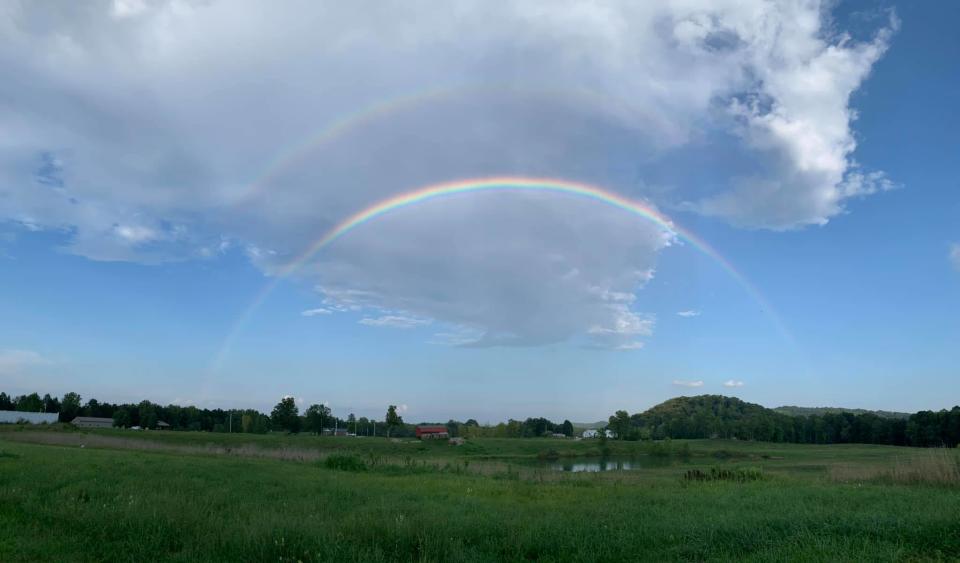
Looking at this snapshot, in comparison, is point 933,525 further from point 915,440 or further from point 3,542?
point 915,440

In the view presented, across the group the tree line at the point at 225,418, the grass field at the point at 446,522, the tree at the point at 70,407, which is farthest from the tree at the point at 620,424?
the tree at the point at 70,407

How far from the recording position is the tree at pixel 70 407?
138 metres

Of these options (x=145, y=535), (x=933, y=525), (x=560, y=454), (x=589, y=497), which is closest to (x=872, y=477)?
(x=589, y=497)

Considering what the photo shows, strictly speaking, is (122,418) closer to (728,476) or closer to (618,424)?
(618,424)

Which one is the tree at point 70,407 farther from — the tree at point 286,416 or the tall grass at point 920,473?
the tall grass at point 920,473

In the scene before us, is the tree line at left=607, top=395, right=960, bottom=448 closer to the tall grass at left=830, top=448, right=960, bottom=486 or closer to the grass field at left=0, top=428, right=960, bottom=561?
the tall grass at left=830, top=448, right=960, bottom=486

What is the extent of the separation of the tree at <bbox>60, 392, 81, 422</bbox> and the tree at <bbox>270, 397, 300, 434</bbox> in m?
53.8

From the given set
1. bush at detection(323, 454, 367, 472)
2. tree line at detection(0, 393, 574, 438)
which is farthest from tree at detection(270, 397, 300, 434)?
bush at detection(323, 454, 367, 472)

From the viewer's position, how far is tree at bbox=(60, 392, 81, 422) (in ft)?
452

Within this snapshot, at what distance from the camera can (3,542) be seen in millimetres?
9031

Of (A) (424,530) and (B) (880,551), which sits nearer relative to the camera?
(B) (880,551)

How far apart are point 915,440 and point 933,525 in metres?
102

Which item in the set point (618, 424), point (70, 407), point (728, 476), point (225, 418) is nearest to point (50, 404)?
point (70, 407)

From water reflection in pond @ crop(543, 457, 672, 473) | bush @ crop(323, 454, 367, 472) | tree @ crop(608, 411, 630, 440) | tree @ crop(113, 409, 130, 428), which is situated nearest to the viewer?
bush @ crop(323, 454, 367, 472)
